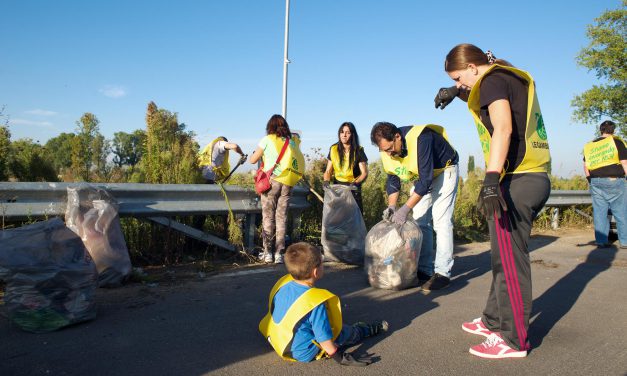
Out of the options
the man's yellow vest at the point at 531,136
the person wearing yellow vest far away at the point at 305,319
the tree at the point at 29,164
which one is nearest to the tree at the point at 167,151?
the tree at the point at 29,164

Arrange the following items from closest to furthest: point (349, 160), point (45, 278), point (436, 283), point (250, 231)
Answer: point (45, 278), point (436, 283), point (250, 231), point (349, 160)

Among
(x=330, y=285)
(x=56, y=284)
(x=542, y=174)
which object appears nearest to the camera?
(x=542, y=174)

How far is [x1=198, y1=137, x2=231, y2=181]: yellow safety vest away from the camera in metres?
6.77

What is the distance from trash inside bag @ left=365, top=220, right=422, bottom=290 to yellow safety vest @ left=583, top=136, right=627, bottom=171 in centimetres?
496

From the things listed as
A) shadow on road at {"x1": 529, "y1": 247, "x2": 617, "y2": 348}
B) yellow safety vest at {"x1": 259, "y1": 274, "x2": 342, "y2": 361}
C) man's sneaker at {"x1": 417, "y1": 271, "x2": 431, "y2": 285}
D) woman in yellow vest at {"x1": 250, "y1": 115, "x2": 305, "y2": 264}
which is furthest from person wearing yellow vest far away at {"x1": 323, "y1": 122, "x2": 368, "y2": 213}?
yellow safety vest at {"x1": 259, "y1": 274, "x2": 342, "y2": 361}

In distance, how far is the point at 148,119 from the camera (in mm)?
6746

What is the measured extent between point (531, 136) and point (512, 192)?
38 cm

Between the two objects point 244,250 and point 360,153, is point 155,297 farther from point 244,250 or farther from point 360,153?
point 360,153

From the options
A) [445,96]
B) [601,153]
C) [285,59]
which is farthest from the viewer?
[285,59]

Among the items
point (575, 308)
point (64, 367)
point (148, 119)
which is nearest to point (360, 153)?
point (148, 119)

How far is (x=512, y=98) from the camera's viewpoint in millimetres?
3080

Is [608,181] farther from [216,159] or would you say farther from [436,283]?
[216,159]

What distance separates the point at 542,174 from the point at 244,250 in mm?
3803

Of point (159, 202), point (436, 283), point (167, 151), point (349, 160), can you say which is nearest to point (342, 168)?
point (349, 160)
